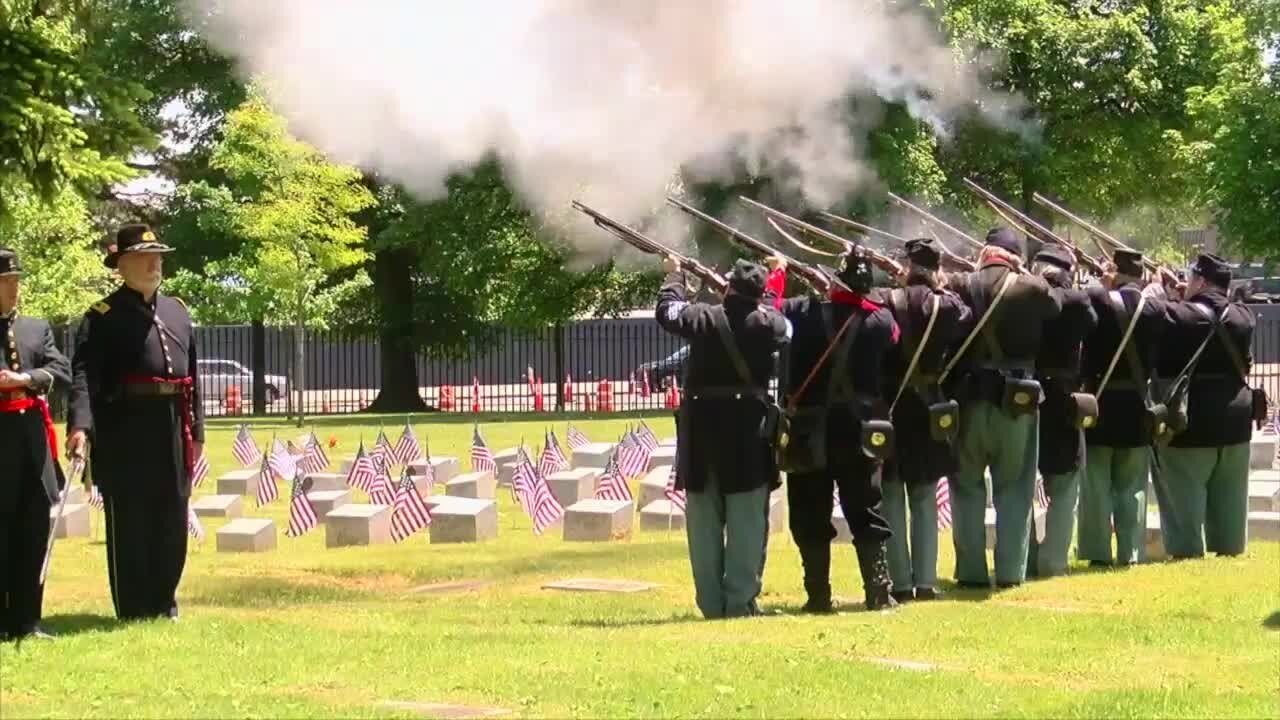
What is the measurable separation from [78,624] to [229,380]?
128ft

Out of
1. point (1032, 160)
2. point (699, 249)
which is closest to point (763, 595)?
point (699, 249)

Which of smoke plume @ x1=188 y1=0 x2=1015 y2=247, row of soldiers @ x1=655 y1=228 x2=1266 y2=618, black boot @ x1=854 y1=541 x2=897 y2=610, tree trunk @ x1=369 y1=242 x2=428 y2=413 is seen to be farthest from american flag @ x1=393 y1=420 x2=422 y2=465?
tree trunk @ x1=369 y1=242 x2=428 y2=413

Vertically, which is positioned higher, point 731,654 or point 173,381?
point 173,381

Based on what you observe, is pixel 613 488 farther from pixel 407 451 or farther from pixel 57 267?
pixel 57 267

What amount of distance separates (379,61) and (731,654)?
10.0m

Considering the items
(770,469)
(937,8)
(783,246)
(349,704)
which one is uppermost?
(937,8)

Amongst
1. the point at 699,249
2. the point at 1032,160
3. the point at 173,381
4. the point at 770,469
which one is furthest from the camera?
the point at 1032,160

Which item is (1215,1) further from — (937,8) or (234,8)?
(234,8)

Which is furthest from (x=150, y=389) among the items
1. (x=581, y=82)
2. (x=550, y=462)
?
(x=581, y=82)

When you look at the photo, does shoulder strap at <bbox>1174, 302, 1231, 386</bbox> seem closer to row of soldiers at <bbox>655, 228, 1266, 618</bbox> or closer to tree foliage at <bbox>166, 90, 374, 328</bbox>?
row of soldiers at <bbox>655, 228, 1266, 618</bbox>

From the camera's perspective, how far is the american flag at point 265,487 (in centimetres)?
1928

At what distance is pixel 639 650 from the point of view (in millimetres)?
9375

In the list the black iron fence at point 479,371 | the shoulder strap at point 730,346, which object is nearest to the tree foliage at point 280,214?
the black iron fence at point 479,371

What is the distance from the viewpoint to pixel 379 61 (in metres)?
18.0
